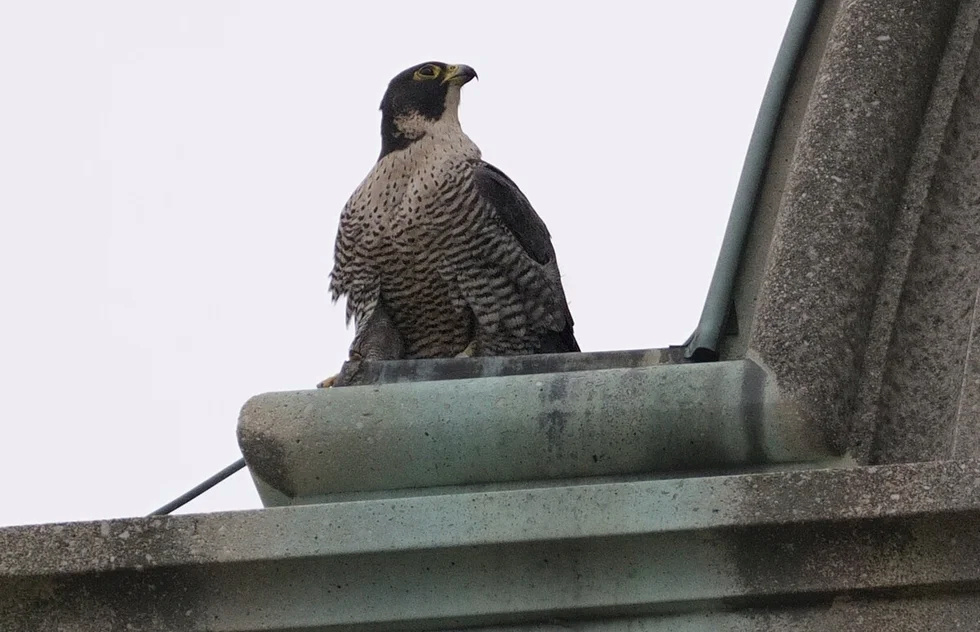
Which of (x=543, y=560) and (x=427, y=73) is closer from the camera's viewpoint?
(x=543, y=560)

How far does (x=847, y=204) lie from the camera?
3.17 metres

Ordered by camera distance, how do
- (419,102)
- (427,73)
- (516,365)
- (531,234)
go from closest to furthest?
(516,365)
(531,234)
(419,102)
(427,73)

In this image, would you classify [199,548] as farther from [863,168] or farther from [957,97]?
[957,97]

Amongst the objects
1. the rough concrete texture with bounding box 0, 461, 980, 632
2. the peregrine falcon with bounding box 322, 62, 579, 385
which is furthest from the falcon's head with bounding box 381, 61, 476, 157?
the rough concrete texture with bounding box 0, 461, 980, 632

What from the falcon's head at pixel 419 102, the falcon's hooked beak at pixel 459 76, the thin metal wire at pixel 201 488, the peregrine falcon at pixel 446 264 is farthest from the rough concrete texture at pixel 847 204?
the falcon's hooked beak at pixel 459 76

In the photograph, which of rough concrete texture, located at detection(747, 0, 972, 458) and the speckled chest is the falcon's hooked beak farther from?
rough concrete texture, located at detection(747, 0, 972, 458)

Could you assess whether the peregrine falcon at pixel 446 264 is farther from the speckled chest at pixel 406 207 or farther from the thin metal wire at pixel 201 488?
the thin metal wire at pixel 201 488

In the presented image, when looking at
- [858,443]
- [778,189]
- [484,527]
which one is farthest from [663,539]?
[778,189]

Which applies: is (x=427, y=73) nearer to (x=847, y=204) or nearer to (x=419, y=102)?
(x=419, y=102)

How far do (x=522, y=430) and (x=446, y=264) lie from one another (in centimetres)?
290

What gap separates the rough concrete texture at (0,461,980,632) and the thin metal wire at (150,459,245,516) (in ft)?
3.57

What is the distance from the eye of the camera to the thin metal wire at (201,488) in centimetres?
405

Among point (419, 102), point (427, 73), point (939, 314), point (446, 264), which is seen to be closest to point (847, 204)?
point (939, 314)

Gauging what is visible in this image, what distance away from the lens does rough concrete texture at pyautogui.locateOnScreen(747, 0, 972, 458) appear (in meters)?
3.08
